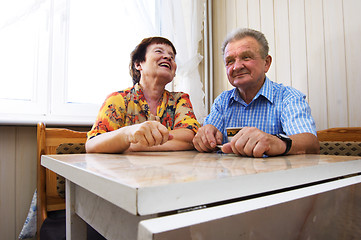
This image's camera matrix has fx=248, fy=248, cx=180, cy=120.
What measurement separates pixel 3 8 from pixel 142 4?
959 millimetres

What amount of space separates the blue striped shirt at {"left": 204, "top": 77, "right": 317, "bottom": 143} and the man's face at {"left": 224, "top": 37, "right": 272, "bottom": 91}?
2.2 inches

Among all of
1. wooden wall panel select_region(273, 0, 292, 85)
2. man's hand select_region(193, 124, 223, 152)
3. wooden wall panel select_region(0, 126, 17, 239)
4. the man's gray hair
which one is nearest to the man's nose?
the man's gray hair

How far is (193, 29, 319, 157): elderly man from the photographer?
0.97 meters

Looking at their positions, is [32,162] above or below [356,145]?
below

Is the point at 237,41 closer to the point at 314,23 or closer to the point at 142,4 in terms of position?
the point at 314,23

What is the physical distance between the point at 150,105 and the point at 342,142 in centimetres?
86

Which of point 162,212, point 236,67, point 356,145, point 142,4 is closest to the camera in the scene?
point 162,212

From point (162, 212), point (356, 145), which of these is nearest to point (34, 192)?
point (162, 212)

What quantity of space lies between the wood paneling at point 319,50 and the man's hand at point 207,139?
96cm

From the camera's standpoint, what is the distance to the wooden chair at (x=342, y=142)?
919 millimetres

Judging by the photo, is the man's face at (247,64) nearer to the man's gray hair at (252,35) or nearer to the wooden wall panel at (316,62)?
the man's gray hair at (252,35)

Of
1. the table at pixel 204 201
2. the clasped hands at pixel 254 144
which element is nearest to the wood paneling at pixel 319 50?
the clasped hands at pixel 254 144

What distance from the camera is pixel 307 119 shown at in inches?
39.6

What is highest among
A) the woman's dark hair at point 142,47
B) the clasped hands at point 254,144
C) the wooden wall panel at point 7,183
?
the woman's dark hair at point 142,47
